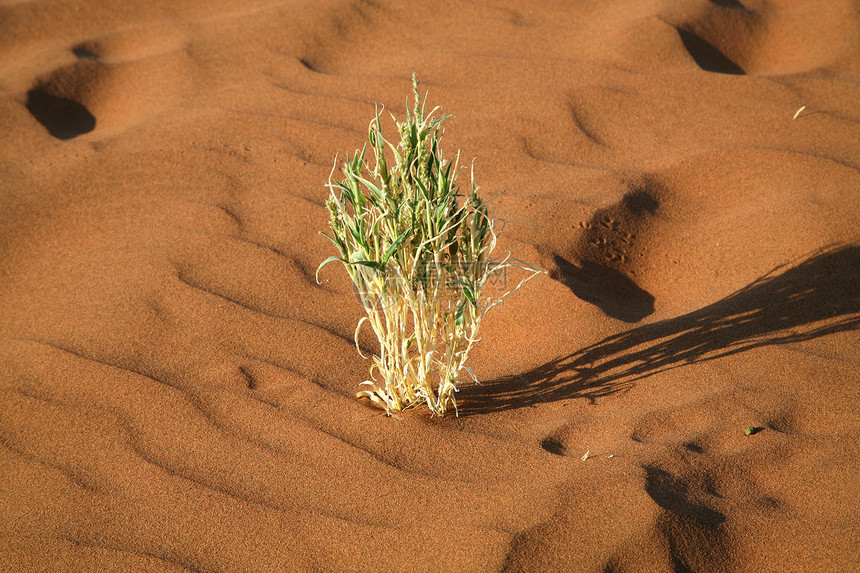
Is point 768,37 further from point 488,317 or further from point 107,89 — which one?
point 107,89

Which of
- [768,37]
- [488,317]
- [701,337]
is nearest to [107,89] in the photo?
[488,317]

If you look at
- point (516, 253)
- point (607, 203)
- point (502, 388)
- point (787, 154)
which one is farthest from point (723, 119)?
point (502, 388)

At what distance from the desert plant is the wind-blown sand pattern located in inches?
12.2

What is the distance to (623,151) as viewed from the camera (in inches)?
133

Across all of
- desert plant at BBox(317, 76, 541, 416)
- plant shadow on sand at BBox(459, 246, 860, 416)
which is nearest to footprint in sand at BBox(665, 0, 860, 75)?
plant shadow on sand at BBox(459, 246, 860, 416)

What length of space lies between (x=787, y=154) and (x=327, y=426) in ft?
8.24

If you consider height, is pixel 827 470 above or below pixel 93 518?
above

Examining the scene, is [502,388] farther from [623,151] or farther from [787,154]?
[787,154]

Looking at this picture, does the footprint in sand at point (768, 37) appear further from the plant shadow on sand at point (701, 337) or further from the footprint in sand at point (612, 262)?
the plant shadow on sand at point (701, 337)

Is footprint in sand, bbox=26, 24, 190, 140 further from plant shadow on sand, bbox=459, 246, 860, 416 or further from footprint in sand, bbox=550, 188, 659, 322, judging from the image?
plant shadow on sand, bbox=459, 246, 860, 416

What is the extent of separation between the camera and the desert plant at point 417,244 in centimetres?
171

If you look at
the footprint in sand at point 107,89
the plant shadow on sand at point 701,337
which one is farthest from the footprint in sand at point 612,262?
the footprint in sand at point 107,89

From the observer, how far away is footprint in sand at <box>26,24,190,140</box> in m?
3.80

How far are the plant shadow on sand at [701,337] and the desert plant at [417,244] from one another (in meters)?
0.32
